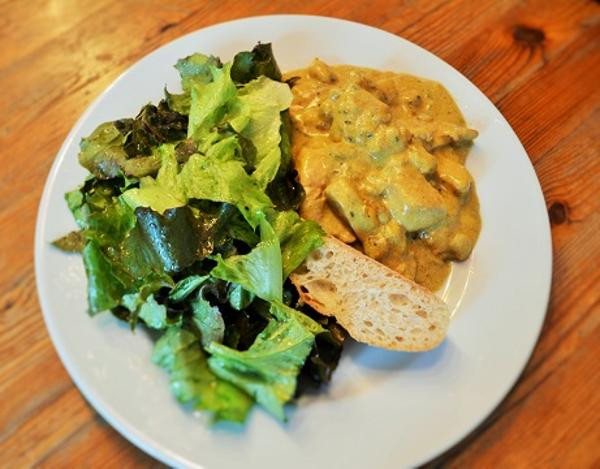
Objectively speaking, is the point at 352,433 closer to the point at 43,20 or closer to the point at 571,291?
the point at 571,291

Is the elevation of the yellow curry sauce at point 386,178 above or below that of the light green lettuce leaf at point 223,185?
below

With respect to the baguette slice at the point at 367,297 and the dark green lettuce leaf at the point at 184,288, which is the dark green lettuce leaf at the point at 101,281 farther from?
the baguette slice at the point at 367,297

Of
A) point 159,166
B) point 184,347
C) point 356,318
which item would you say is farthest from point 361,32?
point 184,347

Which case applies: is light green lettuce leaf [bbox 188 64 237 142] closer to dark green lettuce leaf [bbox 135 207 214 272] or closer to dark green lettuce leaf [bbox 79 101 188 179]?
dark green lettuce leaf [bbox 79 101 188 179]

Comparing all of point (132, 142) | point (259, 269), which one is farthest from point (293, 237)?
point (132, 142)

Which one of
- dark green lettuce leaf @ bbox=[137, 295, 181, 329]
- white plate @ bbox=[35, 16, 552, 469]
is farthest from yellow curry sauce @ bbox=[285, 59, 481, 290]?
dark green lettuce leaf @ bbox=[137, 295, 181, 329]

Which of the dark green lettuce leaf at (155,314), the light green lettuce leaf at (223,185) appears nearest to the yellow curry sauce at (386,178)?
the light green lettuce leaf at (223,185)
